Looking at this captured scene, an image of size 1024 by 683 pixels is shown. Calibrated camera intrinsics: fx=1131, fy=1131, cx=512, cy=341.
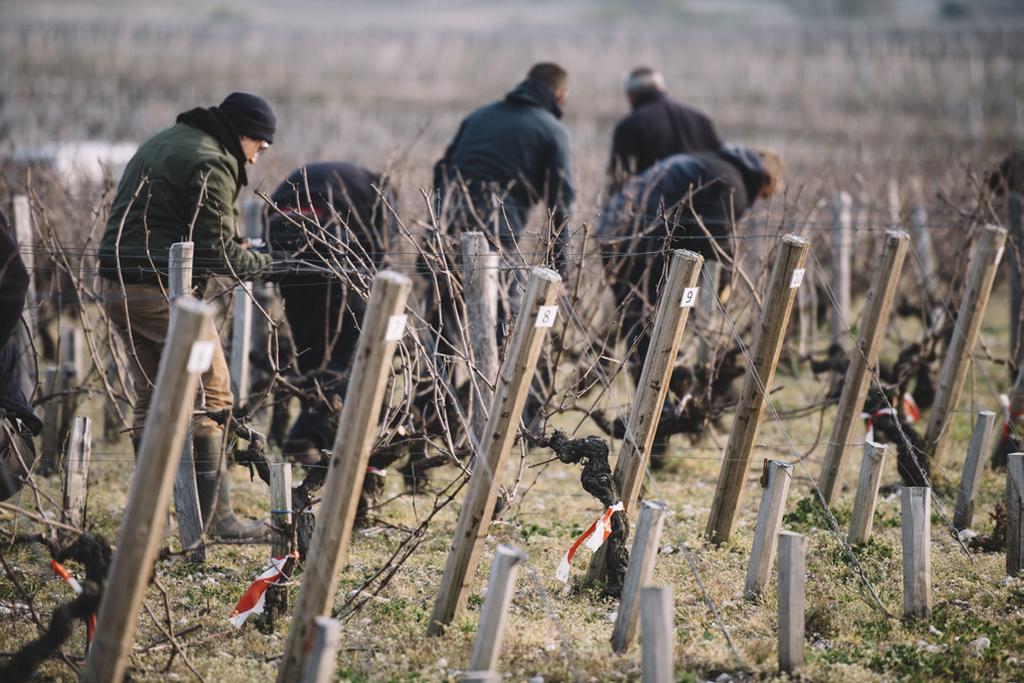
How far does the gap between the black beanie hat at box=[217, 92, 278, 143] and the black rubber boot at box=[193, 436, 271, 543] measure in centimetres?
134

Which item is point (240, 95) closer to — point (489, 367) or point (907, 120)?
point (489, 367)

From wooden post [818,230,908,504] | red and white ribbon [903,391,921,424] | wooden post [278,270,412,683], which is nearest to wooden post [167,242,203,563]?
wooden post [278,270,412,683]

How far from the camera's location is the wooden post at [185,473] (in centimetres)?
435

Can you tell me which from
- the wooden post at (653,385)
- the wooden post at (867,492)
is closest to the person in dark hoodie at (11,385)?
the wooden post at (653,385)

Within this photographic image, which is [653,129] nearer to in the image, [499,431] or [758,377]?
[758,377]

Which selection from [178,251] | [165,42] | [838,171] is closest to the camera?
[178,251]

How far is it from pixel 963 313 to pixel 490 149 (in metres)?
2.70

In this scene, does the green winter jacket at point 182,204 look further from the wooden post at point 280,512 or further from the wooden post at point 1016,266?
the wooden post at point 1016,266

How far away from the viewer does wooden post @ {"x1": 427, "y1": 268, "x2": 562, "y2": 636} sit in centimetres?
360

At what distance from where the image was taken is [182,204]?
4742 mm

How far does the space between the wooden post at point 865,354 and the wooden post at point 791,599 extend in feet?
5.96

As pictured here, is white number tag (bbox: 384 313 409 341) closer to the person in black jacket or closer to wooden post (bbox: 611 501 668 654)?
wooden post (bbox: 611 501 668 654)

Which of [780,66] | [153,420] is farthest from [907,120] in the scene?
[153,420]

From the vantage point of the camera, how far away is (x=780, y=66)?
2838cm
